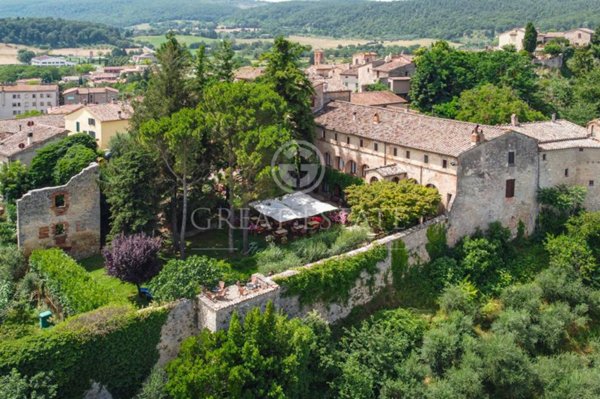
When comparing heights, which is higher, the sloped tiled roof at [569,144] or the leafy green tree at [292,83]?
the leafy green tree at [292,83]

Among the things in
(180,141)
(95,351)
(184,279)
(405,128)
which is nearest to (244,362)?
(184,279)

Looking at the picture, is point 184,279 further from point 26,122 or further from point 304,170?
point 26,122

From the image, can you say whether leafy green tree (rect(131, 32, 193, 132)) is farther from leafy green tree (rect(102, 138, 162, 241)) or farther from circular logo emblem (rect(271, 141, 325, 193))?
circular logo emblem (rect(271, 141, 325, 193))

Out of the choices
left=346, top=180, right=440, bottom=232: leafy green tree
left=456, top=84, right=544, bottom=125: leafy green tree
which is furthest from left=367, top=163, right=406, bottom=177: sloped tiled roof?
left=456, top=84, right=544, bottom=125: leafy green tree

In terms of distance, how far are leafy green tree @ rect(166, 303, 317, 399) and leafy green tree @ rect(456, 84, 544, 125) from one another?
31.6 metres

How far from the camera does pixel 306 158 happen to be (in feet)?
146

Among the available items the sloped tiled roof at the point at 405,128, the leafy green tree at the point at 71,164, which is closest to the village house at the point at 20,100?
the leafy green tree at the point at 71,164

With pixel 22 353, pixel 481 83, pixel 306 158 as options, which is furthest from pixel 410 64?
pixel 22 353

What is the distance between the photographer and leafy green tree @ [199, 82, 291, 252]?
34.4m

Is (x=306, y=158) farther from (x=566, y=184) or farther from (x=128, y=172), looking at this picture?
(x=566, y=184)

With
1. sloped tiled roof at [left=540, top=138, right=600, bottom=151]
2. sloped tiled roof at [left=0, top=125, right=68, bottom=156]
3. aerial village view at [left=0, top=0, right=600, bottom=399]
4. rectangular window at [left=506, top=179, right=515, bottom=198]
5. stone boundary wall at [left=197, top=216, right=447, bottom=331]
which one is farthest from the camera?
sloped tiled roof at [left=0, top=125, right=68, bottom=156]

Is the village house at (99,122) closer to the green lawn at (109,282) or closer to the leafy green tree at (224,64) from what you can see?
the leafy green tree at (224,64)

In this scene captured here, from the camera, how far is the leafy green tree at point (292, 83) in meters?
42.8

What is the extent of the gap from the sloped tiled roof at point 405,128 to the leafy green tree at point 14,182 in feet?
67.7
